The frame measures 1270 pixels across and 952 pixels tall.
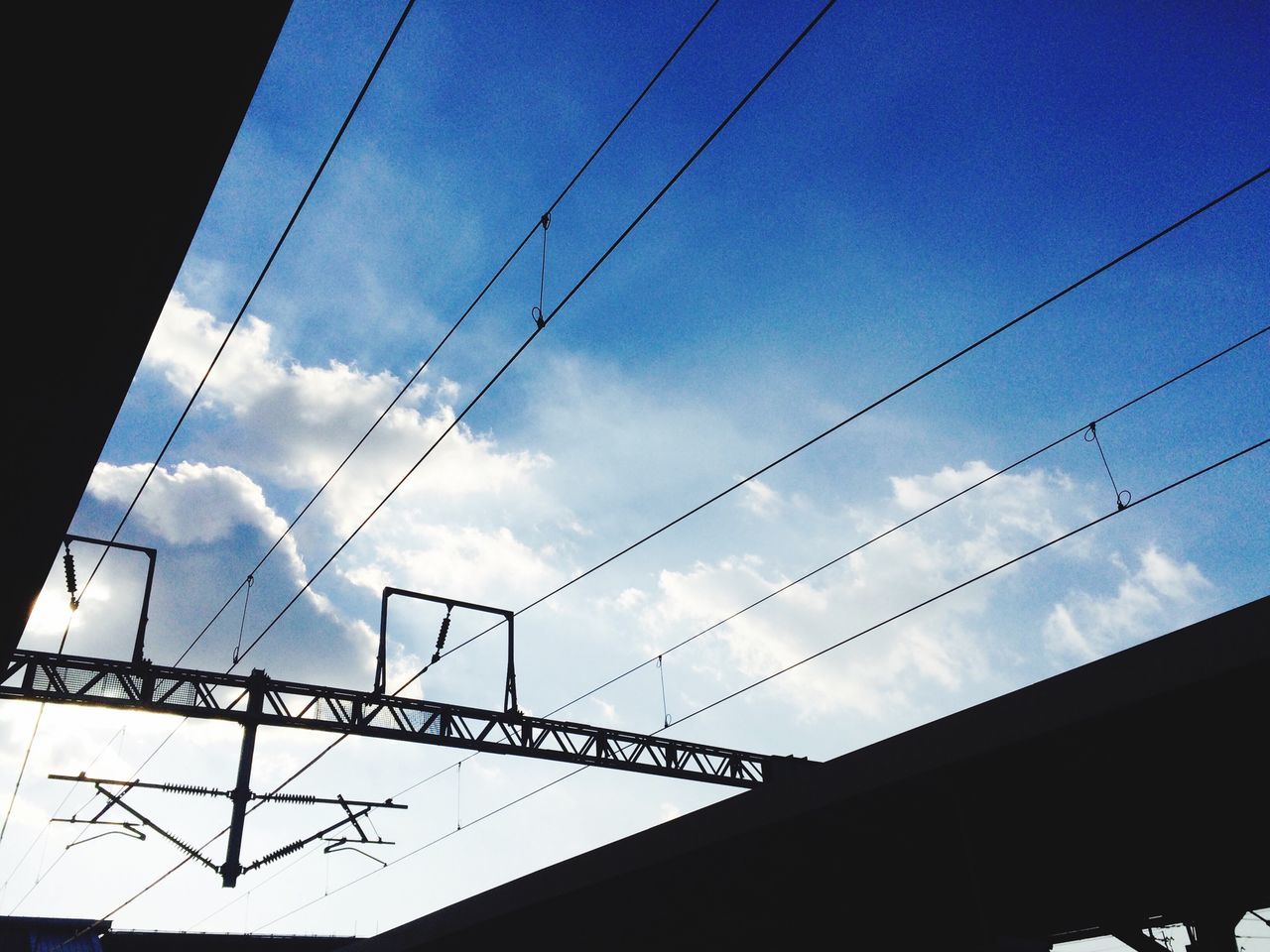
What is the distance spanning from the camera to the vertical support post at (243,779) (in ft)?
44.5

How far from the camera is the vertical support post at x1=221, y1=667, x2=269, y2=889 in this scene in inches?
534

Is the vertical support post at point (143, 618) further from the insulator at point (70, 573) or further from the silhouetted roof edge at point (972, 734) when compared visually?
the silhouetted roof edge at point (972, 734)

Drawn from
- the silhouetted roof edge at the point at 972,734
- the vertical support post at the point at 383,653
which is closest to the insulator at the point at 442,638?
the vertical support post at the point at 383,653

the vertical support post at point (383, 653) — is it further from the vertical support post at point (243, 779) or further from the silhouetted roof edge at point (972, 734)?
the silhouetted roof edge at point (972, 734)

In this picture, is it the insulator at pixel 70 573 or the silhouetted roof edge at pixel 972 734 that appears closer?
the silhouetted roof edge at pixel 972 734

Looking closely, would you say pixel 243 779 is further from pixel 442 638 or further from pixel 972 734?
pixel 972 734

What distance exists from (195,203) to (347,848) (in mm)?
15926

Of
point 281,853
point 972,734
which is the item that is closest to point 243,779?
point 281,853

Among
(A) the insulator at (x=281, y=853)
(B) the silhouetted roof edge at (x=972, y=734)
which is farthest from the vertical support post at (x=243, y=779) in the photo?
(B) the silhouetted roof edge at (x=972, y=734)

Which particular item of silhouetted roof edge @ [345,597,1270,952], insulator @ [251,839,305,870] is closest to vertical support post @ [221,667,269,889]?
insulator @ [251,839,305,870]

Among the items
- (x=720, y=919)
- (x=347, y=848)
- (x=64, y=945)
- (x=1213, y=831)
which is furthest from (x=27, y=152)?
(x=64, y=945)

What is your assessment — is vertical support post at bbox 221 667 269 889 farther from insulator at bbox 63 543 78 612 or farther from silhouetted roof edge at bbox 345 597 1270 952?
silhouetted roof edge at bbox 345 597 1270 952

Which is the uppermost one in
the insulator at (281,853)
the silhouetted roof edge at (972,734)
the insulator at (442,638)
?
the insulator at (442,638)

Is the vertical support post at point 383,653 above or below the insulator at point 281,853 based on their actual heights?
above
